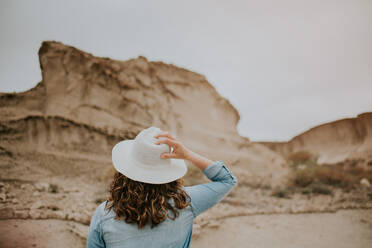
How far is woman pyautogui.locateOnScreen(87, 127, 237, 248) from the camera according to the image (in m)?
1.08

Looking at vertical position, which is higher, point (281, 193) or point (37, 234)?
point (37, 234)

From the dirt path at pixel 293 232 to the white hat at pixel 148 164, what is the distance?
142 inches

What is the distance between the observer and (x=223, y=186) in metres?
1.25

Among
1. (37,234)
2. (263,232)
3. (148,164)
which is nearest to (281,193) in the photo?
(263,232)

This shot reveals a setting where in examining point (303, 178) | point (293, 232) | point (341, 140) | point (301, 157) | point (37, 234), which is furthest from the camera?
point (341, 140)

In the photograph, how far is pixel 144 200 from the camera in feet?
3.69

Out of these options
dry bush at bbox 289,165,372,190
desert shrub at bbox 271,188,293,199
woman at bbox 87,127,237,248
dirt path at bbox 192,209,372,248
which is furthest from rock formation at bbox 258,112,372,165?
woman at bbox 87,127,237,248

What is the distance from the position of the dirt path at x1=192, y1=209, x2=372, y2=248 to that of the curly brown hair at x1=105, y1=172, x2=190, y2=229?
350 centimetres

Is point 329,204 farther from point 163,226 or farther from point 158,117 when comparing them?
point 158,117

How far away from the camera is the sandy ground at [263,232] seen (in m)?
3.50

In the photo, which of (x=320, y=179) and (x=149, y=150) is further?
(x=320, y=179)

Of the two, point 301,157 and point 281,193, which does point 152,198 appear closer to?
point 281,193

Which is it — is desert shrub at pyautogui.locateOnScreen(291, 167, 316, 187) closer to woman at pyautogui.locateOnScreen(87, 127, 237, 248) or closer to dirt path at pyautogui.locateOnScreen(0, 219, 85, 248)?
dirt path at pyautogui.locateOnScreen(0, 219, 85, 248)

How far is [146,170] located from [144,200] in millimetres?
152
